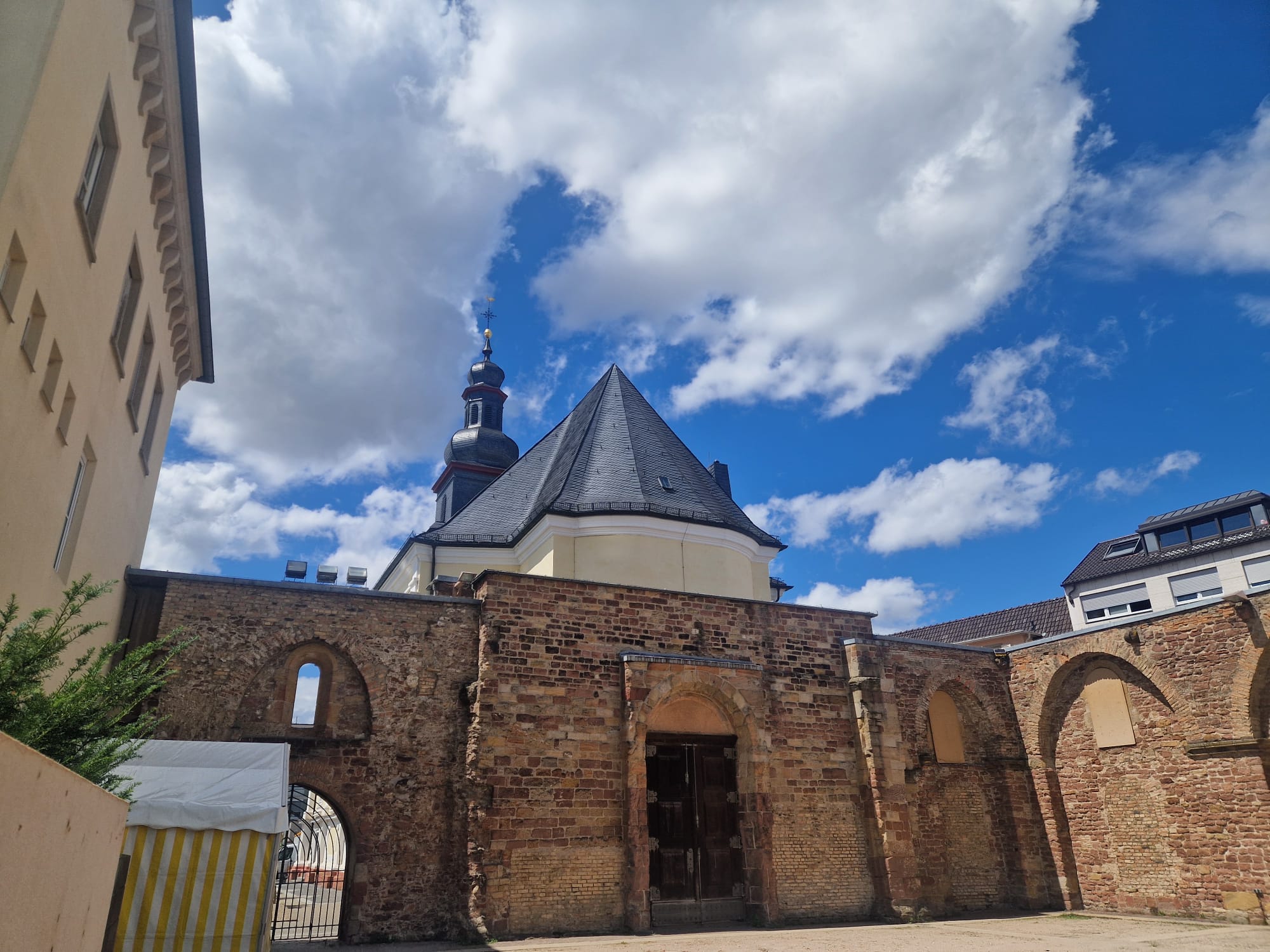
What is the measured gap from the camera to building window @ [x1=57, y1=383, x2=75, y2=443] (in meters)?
8.43

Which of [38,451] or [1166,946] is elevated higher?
[38,451]

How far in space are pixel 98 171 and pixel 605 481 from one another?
43.9 ft

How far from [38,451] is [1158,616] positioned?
16.3 m

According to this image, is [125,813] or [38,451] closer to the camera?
[125,813]

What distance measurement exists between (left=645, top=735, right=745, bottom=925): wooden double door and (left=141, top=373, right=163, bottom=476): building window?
357 inches

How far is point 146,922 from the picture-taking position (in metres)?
8.23

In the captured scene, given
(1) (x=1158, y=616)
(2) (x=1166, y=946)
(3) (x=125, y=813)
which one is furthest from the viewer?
(1) (x=1158, y=616)

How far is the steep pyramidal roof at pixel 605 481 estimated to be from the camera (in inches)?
800

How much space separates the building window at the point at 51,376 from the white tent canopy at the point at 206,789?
356 centimetres

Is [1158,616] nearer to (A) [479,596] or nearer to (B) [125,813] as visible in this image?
(A) [479,596]

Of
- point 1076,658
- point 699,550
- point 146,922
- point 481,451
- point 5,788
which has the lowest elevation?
point 146,922

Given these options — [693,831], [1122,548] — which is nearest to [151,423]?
[693,831]

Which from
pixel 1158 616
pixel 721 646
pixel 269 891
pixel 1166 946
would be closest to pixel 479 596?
pixel 721 646

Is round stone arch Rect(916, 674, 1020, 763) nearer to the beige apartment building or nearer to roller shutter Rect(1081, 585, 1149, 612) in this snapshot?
the beige apartment building
